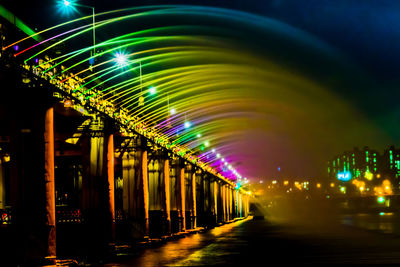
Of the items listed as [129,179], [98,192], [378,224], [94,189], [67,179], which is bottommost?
[378,224]

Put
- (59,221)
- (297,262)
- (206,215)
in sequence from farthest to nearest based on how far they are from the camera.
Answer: (206,215) → (59,221) → (297,262)

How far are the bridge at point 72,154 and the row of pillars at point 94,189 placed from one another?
4cm

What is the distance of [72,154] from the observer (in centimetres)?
5256

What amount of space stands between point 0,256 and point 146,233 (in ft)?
59.4

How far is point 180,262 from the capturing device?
2727 cm

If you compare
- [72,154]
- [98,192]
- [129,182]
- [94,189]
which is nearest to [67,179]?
[72,154]

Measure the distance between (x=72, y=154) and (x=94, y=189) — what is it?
16.9 meters

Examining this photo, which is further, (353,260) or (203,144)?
(203,144)

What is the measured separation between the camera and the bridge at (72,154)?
24750 mm

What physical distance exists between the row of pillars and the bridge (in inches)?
1.5

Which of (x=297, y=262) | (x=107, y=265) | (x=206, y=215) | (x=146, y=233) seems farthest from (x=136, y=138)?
(x=206, y=215)

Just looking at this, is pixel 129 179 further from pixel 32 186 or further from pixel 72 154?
pixel 32 186

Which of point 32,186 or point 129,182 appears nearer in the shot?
point 32,186

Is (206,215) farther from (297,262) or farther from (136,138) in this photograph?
(297,262)
